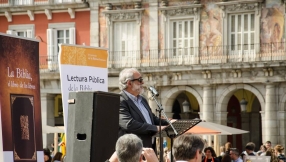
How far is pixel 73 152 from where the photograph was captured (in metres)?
10.2

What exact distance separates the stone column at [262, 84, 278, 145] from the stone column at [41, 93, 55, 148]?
30.9ft

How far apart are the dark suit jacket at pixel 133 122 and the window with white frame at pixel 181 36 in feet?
86.7

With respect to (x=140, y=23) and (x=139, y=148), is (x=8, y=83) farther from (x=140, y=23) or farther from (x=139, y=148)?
(x=140, y=23)

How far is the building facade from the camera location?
3600 cm

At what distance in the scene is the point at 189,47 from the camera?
123 feet

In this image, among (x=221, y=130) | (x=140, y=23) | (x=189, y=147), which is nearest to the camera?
(x=189, y=147)

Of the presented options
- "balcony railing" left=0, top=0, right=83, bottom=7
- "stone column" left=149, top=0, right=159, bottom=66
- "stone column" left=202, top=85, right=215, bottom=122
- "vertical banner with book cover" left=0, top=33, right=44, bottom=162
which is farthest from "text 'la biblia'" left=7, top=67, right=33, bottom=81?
"balcony railing" left=0, top=0, right=83, bottom=7

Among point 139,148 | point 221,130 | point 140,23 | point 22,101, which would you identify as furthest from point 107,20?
point 139,148

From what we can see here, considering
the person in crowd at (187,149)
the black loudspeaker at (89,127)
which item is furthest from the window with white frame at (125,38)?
the person in crowd at (187,149)

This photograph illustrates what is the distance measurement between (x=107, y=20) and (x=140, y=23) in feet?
4.93

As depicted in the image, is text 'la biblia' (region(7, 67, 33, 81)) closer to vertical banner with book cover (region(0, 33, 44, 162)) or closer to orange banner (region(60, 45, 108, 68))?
vertical banner with book cover (region(0, 33, 44, 162))

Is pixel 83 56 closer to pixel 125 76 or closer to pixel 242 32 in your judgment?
pixel 125 76

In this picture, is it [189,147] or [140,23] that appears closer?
[189,147]

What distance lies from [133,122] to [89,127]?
839mm
